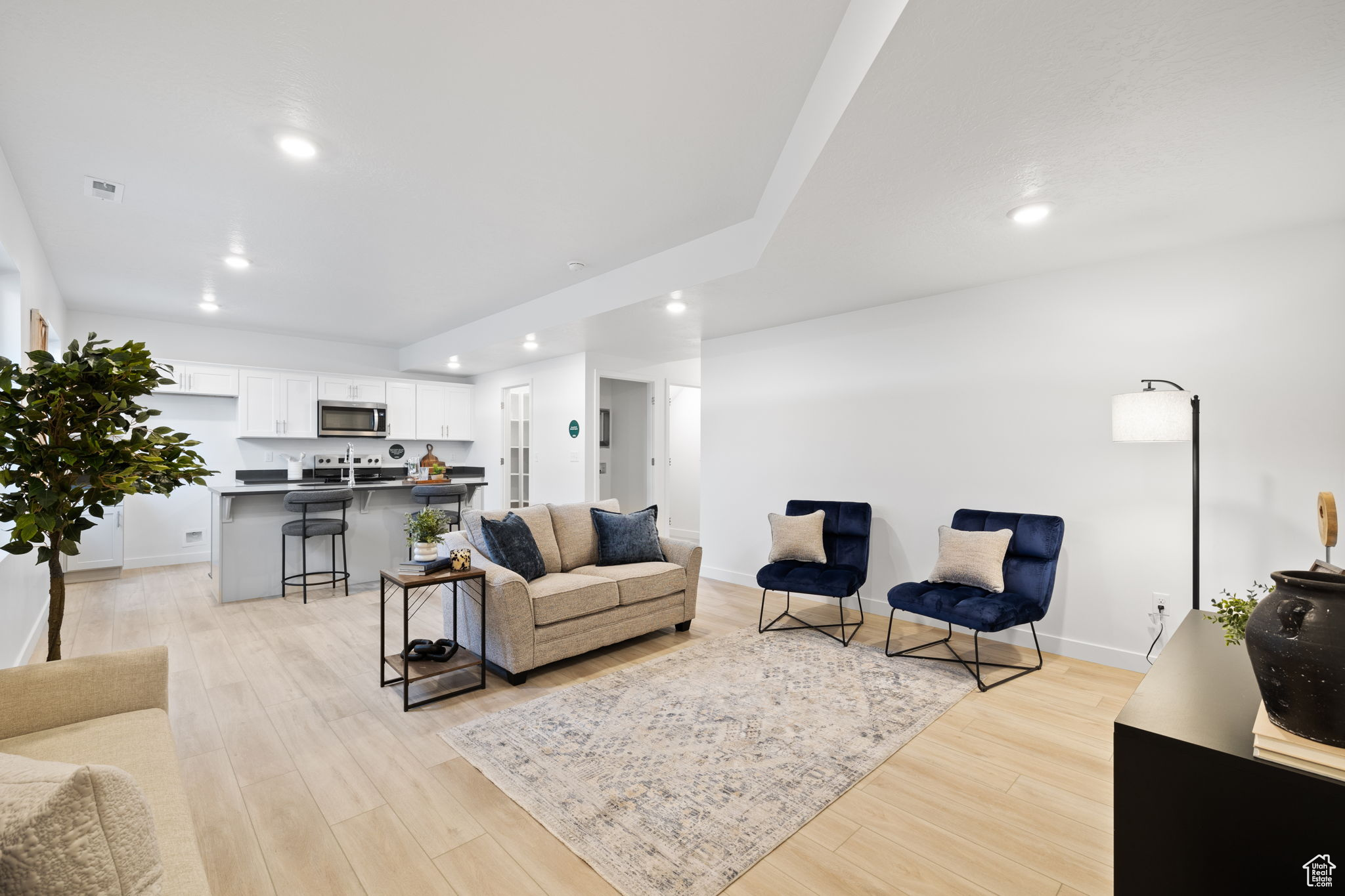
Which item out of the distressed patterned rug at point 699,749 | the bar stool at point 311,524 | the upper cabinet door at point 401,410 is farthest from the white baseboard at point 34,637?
the upper cabinet door at point 401,410

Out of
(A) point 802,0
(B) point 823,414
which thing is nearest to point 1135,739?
(A) point 802,0

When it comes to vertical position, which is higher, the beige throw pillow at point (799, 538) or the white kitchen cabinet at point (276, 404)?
the white kitchen cabinet at point (276, 404)

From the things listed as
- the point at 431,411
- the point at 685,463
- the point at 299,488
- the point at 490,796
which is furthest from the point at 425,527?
the point at 685,463

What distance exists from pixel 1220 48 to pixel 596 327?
4.12 meters

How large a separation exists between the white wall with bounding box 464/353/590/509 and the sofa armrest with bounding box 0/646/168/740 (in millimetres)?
4607

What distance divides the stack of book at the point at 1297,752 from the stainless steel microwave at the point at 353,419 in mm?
7877

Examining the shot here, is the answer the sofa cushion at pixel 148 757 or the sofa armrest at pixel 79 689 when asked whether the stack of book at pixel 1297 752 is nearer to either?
the sofa cushion at pixel 148 757

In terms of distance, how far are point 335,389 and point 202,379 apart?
4.15 feet

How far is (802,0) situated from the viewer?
1800mm

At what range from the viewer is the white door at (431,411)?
7.85 meters

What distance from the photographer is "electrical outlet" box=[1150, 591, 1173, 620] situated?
3256 millimetres

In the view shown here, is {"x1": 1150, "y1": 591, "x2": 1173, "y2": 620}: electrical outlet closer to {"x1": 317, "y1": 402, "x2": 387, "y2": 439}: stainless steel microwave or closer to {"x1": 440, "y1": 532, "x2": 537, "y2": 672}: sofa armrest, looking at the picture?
{"x1": 440, "y1": 532, "x2": 537, "y2": 672}: sofa armrest

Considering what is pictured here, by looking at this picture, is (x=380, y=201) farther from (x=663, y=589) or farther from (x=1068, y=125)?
(x=1068, y=125)

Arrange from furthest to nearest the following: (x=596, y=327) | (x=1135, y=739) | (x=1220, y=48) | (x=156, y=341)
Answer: (x=156, y=341) < (x=596, y=327) < (x=1220, y=48) < (x=1135, y=739)
